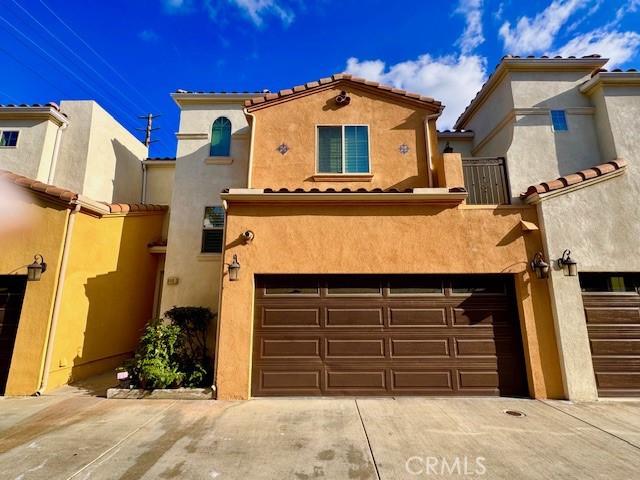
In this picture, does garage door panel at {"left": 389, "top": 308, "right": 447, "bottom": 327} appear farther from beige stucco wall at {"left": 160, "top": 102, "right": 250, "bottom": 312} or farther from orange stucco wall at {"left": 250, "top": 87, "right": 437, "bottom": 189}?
beige stucco wall at {"left": 160, "top": 102, "right": 250, "bottom": 312}

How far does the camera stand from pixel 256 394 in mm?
6871

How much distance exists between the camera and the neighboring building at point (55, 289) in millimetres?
7355

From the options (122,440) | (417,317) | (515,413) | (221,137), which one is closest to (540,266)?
(417,317)

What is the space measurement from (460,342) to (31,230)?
35.1ft

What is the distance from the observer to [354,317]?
284 inches

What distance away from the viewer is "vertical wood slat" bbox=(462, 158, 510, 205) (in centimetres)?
805

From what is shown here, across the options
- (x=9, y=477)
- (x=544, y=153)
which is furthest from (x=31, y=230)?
(x=544, y=153)

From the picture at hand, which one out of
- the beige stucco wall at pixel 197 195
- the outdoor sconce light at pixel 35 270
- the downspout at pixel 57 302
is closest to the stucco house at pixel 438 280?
the beige stucco wall at pixel 197 195

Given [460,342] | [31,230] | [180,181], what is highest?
[180,181]

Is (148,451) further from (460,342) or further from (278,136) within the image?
(278,136)

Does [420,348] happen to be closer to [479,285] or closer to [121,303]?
[479,285]

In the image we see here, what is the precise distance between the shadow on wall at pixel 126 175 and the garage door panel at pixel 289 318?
885 centimetres

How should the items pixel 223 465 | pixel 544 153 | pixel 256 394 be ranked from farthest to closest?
1. pixel 544 153
2. pixel 256 394
3. pixel 223 465

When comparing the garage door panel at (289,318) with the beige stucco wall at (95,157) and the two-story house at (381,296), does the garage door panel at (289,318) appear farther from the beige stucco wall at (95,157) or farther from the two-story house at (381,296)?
the beige stucco wall at (95,157)
